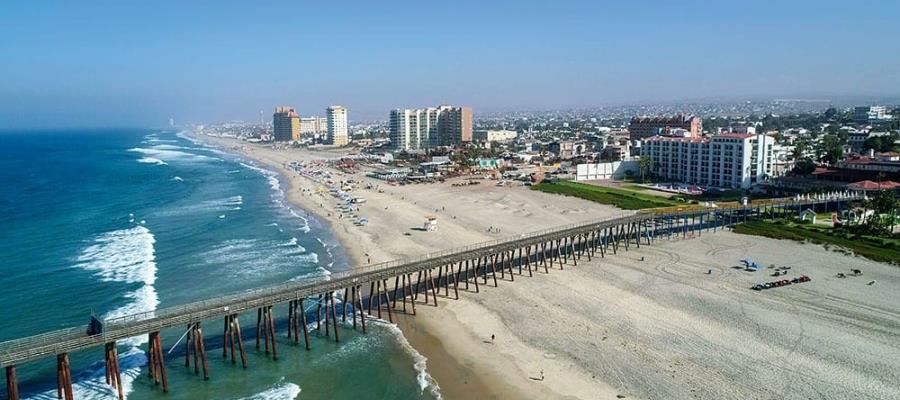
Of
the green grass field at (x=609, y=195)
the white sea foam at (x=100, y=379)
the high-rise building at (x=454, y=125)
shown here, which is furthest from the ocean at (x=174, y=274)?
the high-rise building at (x=454, y=125)

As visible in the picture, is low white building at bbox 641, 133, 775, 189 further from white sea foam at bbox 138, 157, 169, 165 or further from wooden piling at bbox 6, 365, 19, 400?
white sea foam at bbox 138, 157, 169, 165

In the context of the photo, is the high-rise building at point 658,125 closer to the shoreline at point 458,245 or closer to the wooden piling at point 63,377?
the shoreline at point 458,245

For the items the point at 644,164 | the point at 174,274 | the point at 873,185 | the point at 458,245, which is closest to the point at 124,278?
the point at 174,274

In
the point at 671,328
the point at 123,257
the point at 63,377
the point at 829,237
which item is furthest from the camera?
the point at 829,237

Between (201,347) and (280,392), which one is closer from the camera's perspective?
(280,392)

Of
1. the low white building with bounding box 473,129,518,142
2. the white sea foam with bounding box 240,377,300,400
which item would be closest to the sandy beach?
the white sea foam with bounding box 240,377,300,400

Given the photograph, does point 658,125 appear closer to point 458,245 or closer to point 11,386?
point 458,245

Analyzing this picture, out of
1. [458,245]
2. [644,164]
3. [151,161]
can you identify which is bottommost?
[458,245]
